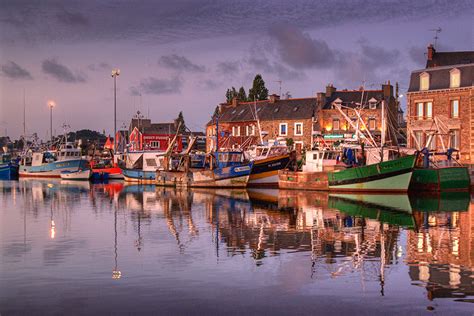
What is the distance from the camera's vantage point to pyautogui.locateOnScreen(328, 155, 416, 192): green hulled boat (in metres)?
39.0

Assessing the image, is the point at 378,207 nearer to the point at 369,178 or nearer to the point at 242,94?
the point at 369,178

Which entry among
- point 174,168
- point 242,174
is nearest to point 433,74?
point 242,174

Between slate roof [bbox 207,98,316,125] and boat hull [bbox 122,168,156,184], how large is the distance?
19.2 meters

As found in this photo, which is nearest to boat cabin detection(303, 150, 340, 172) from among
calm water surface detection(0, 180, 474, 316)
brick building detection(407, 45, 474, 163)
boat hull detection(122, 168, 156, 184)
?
brick building detection(407, 45, 474, 163)

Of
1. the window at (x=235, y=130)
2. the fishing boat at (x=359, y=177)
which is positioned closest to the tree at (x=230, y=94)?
the window at (x=235, y=130)

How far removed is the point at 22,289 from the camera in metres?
13.0

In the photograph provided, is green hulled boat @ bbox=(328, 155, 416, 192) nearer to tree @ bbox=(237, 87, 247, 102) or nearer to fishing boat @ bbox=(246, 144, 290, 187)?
fishing boat @ bbox=(246, 144, 290, 187)

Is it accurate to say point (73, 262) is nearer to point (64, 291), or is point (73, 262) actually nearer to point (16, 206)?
point (64, 291)

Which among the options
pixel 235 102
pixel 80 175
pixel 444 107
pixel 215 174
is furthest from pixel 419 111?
pixel 80 175

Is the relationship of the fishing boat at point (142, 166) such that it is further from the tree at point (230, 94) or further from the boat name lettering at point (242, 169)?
the tree at point (230, 94)

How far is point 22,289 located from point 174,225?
451 inches

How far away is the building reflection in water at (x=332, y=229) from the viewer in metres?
14.8

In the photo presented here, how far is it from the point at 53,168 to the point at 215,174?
35.1 m

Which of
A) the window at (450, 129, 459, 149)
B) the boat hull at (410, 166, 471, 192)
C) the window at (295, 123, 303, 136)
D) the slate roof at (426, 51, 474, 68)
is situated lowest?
the boat hull at (410, 166, 471, 192)
